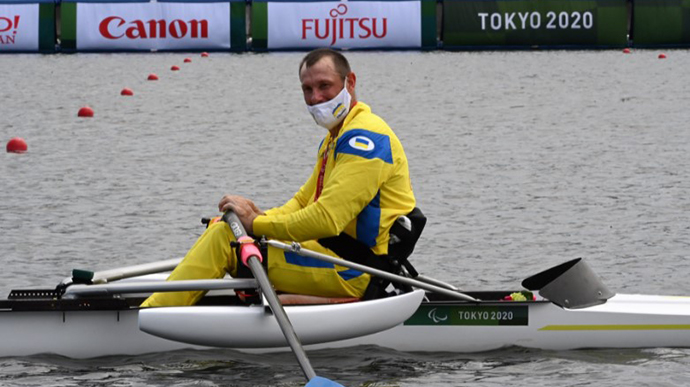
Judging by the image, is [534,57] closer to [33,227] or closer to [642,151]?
[642,151]

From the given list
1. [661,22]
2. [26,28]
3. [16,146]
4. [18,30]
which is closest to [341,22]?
[26,28]

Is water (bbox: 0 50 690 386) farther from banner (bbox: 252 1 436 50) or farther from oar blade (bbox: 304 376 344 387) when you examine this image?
banner (bbox: 252 1 436 50)

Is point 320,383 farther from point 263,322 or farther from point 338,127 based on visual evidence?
point 338,127

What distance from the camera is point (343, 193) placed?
6.88 meters

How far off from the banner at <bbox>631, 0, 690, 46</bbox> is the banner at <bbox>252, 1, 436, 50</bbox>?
4.12 m

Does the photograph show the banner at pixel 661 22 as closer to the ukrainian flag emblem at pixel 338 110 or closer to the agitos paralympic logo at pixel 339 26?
the agitos paralympic logo at pixel 339 26

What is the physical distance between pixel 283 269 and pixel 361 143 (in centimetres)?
73

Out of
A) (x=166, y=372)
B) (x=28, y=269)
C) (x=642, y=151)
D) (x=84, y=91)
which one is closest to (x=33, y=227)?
(x=28, y=269)

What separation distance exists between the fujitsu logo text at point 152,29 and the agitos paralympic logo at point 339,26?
214cm

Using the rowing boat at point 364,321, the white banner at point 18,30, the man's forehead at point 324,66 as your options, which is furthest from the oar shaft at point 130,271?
the white banner at point 18,30

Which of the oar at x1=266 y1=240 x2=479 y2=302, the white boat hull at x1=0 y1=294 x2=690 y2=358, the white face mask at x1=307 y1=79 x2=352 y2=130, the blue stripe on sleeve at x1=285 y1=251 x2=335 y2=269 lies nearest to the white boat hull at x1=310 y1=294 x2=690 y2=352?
the white boat hull at x1=0 y1=294 x2=690 y2=358

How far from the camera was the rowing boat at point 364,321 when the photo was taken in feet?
22.9

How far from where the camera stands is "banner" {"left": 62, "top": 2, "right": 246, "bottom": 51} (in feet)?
95.3

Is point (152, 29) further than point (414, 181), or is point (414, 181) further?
point (152, 29)
